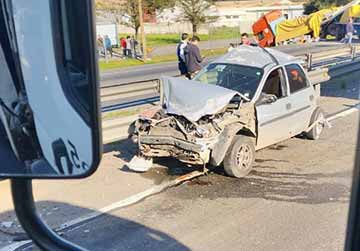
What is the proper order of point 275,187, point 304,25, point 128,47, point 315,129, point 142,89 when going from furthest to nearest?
point 128,47, point 304,25, point 142,89, point 315,129, point 275,187

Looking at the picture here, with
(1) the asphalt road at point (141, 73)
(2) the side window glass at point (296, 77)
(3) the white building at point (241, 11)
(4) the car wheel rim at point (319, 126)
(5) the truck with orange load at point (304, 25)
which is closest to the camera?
(2) the side window glass at point (296, 77)

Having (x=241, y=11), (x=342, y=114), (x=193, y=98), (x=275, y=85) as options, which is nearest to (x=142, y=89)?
(x=275, y=85)

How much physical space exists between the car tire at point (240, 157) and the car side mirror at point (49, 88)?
20.0ft

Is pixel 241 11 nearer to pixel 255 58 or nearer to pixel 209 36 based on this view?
pixel 209 36

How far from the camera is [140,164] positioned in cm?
767

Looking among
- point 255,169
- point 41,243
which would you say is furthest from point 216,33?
point 41,243

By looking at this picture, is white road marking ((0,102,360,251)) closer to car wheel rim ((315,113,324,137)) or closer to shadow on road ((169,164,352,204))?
shadow on road ((169,164,352,204))

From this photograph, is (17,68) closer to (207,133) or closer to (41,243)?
(41,243)

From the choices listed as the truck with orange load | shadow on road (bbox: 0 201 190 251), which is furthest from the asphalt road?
shadow on road (bbox: 0 201 190 251)

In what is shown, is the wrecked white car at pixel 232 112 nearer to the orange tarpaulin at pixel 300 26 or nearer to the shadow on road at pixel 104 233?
the shadow on road at pixel 104 233

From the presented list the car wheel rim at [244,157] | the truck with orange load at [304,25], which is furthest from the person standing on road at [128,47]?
the car wheel rim at [244,157]

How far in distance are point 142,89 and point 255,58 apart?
333 centimetres

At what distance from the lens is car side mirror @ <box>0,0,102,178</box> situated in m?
1.32

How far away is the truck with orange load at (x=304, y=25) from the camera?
27.3m
